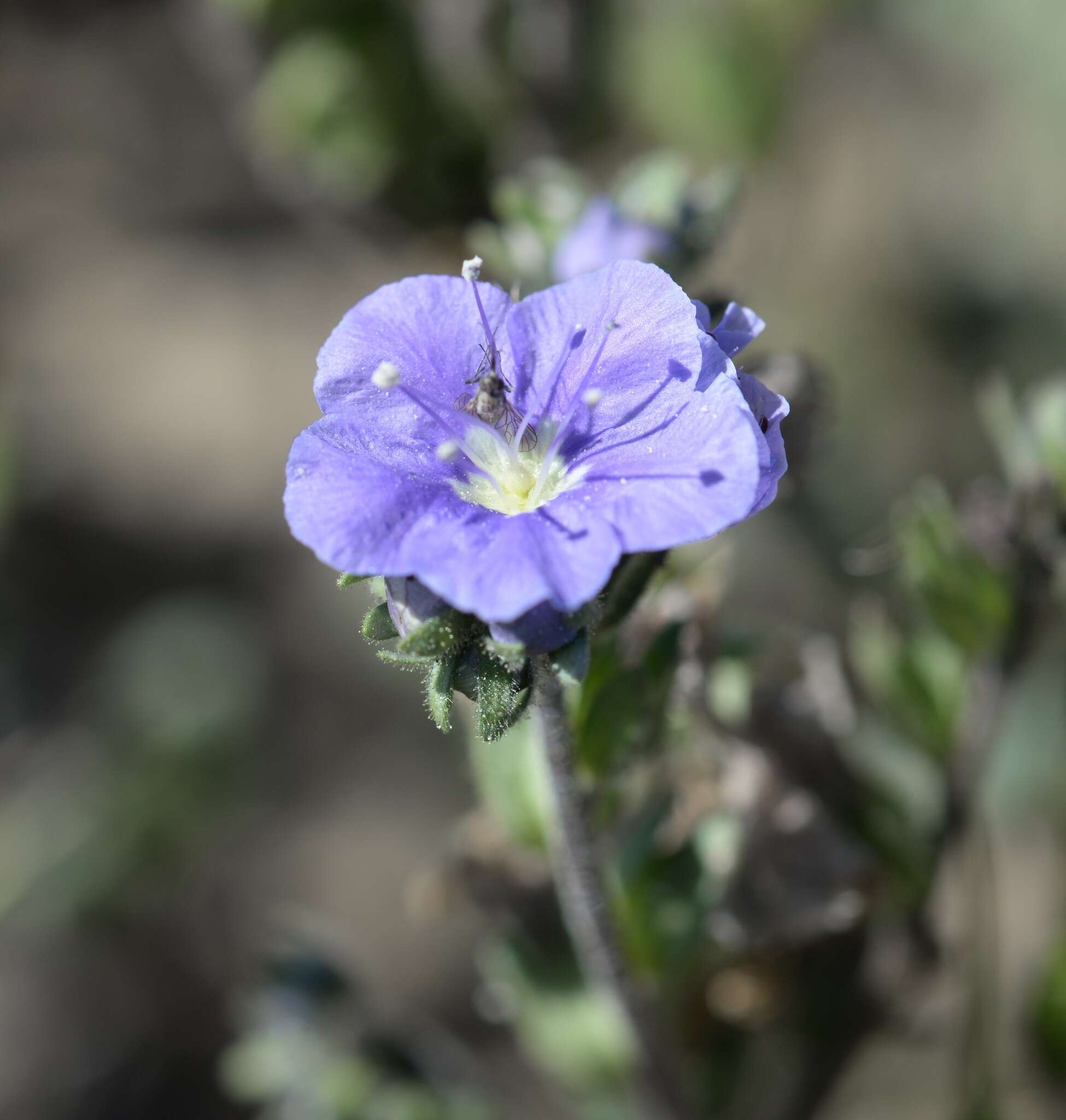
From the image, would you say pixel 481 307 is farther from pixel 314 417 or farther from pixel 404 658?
pixel 314 417

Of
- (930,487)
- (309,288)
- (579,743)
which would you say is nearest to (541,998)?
(579,743)

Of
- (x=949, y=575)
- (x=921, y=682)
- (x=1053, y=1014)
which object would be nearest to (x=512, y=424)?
(x=949, y=575)

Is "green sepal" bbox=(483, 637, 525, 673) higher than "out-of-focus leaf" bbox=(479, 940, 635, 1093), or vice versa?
"green sepal" bbox=(483, 637, 525, 673)

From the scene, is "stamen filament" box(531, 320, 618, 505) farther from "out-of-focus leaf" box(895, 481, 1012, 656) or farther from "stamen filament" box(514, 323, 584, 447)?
"out-of-focus leaf" box(895, 481, 1012, 656)

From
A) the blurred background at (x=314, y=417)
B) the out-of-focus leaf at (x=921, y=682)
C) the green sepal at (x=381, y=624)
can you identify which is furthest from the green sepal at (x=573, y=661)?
the blurred background at (x=314, y=417)

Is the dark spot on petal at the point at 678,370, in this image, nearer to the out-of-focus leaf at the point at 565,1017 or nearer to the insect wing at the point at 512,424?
the insect wing at the point at 512,424

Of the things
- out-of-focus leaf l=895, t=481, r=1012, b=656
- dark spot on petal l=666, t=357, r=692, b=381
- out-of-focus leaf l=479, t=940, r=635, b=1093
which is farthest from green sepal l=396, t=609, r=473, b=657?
out-of-focus leaf l=479, t=940, r=635, b=1093

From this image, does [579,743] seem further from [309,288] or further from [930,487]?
[309,288]
